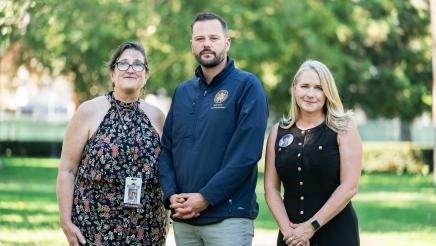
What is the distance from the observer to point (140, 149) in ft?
22.2

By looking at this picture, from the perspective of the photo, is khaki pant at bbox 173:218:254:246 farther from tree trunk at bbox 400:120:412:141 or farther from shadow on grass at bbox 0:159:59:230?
tree trunk at bbox 400:120:412:141

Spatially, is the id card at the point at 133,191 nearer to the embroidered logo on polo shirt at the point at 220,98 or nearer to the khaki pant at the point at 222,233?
the khaki pant at the point at 222,233

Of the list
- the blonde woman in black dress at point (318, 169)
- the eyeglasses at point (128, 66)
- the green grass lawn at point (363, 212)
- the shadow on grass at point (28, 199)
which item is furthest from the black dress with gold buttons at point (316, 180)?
the shadow on grass at point (28, 199)

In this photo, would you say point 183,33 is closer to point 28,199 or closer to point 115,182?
A: point 28,199

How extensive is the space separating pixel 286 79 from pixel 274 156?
110ft

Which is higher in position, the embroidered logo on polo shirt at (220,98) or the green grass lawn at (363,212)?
the embroidered logo on polo shirt at (220,98)

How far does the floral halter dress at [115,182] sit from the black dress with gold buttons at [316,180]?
→ 3.10 ft

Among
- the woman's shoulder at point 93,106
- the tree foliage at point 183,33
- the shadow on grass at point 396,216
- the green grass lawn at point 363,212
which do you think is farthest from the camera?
the tree foliage at point 183,33

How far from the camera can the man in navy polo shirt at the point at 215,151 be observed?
20.7 ft

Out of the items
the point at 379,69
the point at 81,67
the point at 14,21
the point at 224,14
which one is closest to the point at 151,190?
the point at 14,21

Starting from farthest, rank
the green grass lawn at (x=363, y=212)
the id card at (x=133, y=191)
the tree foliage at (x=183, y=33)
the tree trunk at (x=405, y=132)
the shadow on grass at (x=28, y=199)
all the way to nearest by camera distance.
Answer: the tree trunk at (x=405, y=132) < the tree foliage at (x=183, y=33) < the shadow on grass at (x=28, y=199) < the green grass lawn at (x=363, y=212) < the id card at (x=133, y=191)

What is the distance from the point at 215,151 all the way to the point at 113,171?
767mm

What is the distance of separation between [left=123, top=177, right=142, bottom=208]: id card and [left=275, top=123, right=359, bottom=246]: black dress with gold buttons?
0.97 metres

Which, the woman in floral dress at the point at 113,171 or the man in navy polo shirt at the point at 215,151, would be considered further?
the woman in floral dress at the point at 113,171
